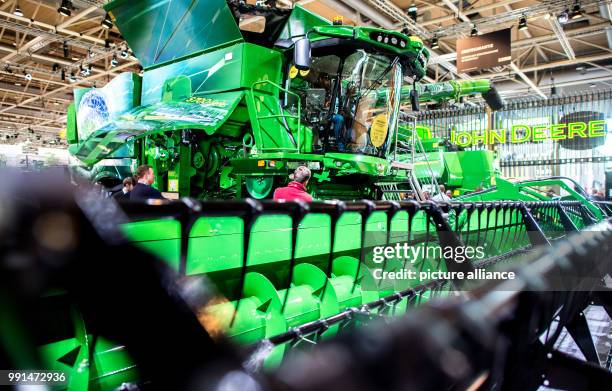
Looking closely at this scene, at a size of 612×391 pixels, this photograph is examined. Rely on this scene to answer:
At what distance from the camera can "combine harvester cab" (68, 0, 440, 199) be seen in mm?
4527

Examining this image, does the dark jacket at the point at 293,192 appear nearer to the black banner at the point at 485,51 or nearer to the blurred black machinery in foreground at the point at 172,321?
the blurred black machinery in foreground at the point at 172,321

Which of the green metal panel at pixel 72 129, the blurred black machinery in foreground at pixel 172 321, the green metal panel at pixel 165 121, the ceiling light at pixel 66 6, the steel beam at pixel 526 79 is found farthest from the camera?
the steel beam at pixel 526 79

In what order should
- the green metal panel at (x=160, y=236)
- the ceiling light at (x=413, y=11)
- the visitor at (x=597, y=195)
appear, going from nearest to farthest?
the green metal panel at (x=160, y=236) → the visitor at (x=597, y=195) → the ceiling light at (x=413, y=11)

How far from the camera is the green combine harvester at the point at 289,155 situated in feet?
6.52

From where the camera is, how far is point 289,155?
14.3ft

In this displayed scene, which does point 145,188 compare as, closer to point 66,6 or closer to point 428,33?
point 66,6

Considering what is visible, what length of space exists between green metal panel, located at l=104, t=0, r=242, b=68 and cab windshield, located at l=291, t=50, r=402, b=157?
114cm

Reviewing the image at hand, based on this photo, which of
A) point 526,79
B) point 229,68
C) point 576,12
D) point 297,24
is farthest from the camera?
point 526,79

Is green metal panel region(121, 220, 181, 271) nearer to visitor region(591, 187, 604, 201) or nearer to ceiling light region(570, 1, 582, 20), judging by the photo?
visitor region(591, 187, 604, 201)

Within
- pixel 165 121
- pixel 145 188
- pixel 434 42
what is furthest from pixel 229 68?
pixel 434 42

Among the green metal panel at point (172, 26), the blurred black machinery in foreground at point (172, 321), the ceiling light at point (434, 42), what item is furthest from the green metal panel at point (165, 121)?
the ceiling light at point (434, 42)

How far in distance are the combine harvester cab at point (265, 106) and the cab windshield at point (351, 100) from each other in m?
0.01

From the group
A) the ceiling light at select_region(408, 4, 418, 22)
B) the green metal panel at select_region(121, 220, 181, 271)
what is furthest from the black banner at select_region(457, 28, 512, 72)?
the green metal panel at select_region(121, 220, 181, 271)

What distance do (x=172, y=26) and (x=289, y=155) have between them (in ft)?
9.09
